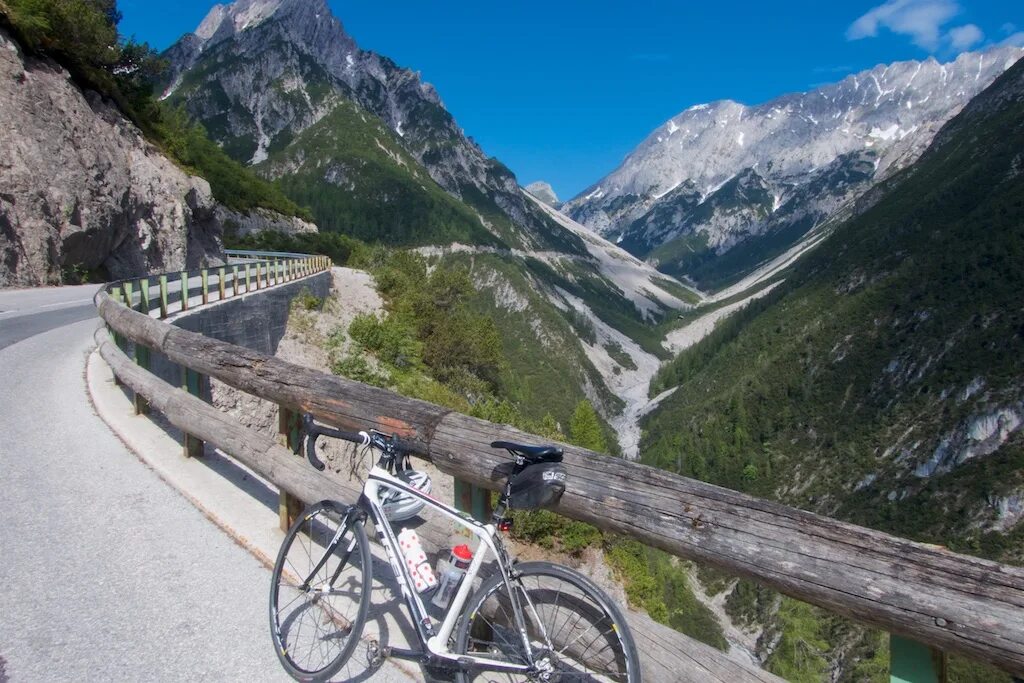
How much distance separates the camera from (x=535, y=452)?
136 inches

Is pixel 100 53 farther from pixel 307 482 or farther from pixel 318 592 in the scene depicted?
pixel 318 592

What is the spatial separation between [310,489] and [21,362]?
34.6ft

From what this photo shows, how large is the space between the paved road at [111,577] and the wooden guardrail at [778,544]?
1.61 metres

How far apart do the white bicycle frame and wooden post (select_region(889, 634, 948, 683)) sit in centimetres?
160

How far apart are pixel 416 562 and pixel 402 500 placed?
0.38 metres

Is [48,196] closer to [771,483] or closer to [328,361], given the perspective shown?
[328,361]

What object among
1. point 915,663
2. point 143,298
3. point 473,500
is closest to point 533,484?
point 473,500

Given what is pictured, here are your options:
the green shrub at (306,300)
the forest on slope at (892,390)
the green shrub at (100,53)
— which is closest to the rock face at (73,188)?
the green shrub at (100,53)

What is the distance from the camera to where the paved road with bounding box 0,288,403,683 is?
3.99m

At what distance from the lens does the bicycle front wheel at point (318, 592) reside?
159 inches

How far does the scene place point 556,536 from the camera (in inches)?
699

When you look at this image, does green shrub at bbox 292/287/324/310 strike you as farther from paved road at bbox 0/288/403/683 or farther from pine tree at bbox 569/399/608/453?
pine tree at bbox 569/399/608/453

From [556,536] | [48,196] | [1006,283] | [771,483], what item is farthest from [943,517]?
[48,196]

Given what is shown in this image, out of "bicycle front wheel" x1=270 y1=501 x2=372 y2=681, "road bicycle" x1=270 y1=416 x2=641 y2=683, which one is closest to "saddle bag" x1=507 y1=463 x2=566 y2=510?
"road bicycle" x1=270 y1=416 x2=641 y2=683
